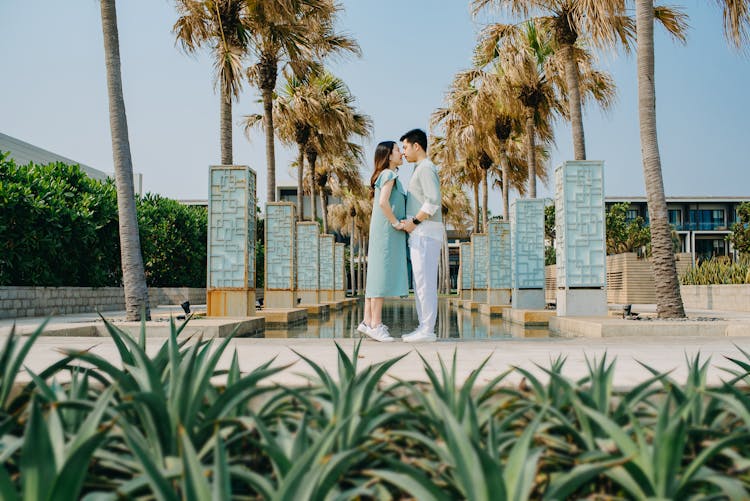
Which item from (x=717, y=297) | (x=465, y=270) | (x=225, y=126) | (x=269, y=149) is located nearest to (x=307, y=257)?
(x=269, y=149)

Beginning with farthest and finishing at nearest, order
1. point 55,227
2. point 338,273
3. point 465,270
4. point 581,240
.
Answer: point 338,273 < point 465,270 < point 55,227 < point 581,240

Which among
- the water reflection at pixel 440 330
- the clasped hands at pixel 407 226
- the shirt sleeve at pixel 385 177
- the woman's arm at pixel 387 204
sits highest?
the shirt sleeve at pixel 385 177

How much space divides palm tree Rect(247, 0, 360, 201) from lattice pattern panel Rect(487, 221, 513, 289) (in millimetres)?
6859

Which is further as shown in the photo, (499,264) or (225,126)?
(499,264)

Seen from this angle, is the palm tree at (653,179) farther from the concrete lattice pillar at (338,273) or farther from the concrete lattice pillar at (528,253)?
the concrete lattice pillar at (338,273)

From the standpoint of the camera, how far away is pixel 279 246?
16.3m

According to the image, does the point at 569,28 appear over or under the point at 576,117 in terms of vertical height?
over

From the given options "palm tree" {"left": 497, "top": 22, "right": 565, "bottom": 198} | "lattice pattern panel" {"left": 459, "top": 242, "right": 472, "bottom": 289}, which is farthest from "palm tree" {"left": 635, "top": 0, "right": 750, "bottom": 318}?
"lattice pattern panel" {"left": 459, "top": 242, "right": 472, "bottom": 289}

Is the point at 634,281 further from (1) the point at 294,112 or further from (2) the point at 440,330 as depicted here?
(2) the point at 440,330

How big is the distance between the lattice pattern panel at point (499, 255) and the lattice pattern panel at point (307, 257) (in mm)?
6155

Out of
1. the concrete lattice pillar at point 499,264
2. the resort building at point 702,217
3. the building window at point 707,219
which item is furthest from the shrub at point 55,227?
the building window at point 707,219

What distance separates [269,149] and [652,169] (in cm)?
1152

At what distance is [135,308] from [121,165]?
80.0 inches

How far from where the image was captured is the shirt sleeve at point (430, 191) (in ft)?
18.6
